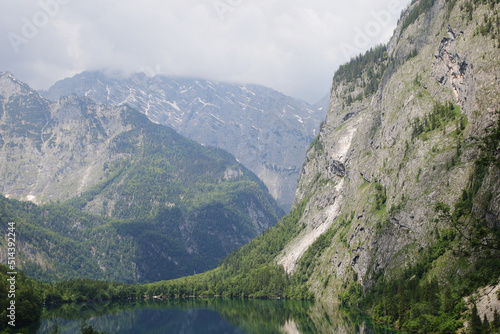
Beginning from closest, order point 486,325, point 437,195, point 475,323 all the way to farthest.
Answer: point 486,325
point 475,323
point 437,195

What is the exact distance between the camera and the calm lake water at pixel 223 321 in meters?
130

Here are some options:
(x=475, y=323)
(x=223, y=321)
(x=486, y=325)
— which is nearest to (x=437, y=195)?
(x=475, y=323)

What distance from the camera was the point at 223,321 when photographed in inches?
6127

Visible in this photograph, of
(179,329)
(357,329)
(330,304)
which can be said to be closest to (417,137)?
(330,304)

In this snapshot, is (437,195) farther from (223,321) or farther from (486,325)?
(223,321)

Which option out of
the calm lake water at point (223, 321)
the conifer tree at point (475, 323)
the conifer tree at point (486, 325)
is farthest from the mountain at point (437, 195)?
the calm lake water at point (223, 321)

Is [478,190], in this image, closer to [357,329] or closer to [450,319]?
[450,319]

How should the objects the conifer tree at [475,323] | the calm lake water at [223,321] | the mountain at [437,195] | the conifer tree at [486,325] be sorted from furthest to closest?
the calm lake water at [223,321], the mountain at [437,195], the conifer tree at [475,323], the conifer tree at [486,325]

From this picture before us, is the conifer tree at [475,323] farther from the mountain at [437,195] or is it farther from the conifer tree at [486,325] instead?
the mountain at [437,195]

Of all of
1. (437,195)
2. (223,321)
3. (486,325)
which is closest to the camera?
(486,325)

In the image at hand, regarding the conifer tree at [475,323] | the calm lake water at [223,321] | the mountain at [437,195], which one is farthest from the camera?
the calm lake water at [223,321]

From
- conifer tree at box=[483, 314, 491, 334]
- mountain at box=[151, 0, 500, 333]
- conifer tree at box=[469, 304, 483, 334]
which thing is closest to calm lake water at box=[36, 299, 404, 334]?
mountain at box=[151, 0, 500, 333]

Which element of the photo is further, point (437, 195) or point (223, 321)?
point (223, 321)

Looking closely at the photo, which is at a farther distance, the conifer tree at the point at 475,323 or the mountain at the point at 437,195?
the mountain at the point at 437,195
